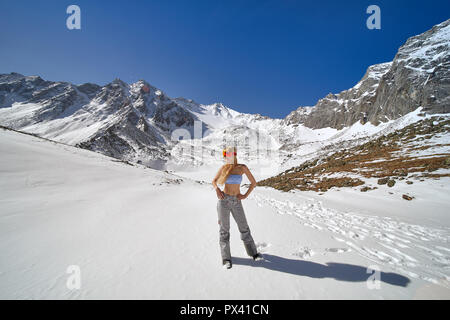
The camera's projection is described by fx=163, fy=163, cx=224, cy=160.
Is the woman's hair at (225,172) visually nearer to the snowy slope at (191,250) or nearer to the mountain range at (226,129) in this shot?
the snowy slope at (191,250)

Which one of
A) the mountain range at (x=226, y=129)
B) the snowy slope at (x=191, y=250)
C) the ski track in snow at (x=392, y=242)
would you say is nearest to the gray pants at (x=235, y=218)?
the snowy slope at (x=191, y=250)

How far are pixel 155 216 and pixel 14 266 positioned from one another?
326 cm

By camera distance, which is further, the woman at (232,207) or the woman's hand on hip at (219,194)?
the woman at (232,207)

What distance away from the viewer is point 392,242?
4.53m

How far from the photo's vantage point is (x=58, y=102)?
12469cm

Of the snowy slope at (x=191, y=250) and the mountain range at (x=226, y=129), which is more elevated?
the mountain range at (x=226, y=129)

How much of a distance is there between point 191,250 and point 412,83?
110 m

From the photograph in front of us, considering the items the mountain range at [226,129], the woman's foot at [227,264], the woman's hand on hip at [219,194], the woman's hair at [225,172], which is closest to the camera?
the woman's foot at [227,264]

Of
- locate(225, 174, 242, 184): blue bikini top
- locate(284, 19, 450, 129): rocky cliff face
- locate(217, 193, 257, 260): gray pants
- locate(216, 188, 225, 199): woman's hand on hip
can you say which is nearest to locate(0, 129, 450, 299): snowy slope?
locate(217, 193, 257, 260): gray pants

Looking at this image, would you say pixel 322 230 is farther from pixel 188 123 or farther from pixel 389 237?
pixel 188 123

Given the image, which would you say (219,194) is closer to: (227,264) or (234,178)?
(234,178)

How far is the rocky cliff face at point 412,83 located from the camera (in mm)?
57719

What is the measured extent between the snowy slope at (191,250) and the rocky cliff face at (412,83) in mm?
76237

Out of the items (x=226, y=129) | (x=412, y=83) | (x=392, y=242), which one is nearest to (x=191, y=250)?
(x=392, y=242)
